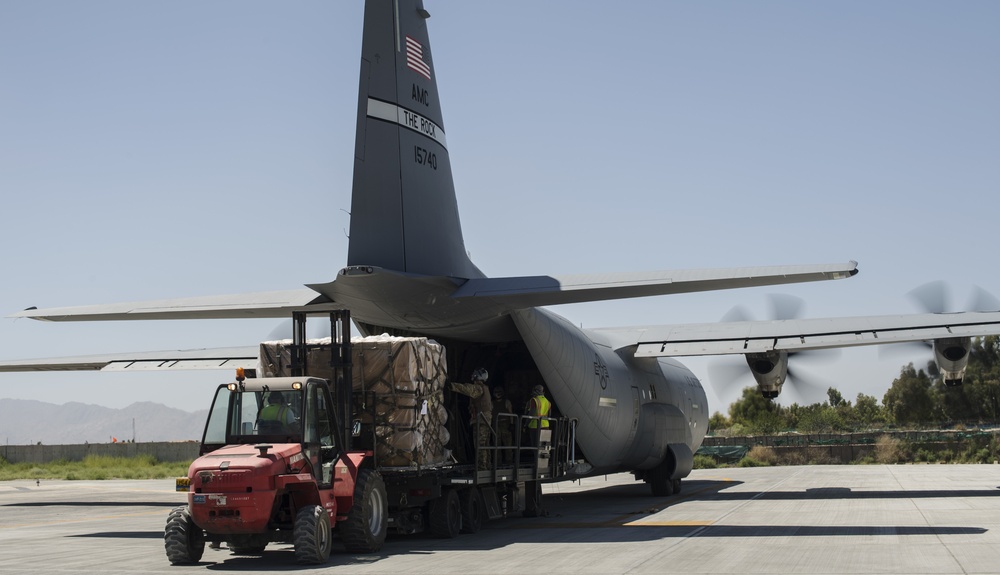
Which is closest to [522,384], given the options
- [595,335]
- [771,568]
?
[595,335]

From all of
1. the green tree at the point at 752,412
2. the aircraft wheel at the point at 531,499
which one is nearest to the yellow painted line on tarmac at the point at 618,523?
the aircraft wheel at the point at 531,499

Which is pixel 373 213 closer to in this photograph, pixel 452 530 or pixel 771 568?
pixel 452 530

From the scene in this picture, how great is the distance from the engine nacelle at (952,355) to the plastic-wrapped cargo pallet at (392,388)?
1161 cm

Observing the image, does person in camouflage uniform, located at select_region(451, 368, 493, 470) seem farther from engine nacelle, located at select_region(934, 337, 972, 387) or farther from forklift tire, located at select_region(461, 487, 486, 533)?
engine nacelle, located at select_region(934, 337, 972, 387)

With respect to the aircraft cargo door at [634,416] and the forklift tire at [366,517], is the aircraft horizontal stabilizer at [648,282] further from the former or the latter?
the aircraft cargo door at [634,416]

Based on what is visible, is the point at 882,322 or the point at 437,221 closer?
the point at 437,221

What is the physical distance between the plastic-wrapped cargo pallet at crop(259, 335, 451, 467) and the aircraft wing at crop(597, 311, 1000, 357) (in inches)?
346

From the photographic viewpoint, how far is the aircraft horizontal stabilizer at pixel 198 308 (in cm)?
1358

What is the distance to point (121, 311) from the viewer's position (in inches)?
537

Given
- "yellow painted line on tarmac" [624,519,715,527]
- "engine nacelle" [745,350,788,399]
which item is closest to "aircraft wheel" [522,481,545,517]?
"yellow painted line on tarmac" [624,519,715,527]

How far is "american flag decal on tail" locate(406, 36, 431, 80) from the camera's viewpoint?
14049 mm

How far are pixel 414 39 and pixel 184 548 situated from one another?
7.80 m

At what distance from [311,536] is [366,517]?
1.20 m

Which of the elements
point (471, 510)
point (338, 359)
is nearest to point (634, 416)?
point (471, 510)
